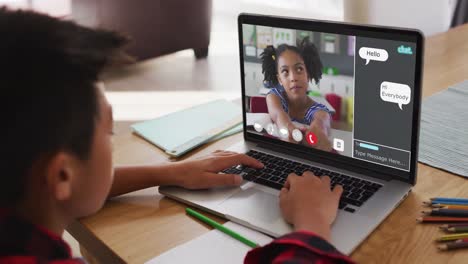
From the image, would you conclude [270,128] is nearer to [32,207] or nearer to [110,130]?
[110,130]

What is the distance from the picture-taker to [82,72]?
0.64m

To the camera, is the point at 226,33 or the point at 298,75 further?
the point at 226,33

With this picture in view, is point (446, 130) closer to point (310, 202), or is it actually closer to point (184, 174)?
point (310, 202)

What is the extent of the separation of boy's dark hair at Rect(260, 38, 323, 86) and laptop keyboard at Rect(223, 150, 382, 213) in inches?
5.7

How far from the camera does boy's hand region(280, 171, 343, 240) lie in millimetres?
799

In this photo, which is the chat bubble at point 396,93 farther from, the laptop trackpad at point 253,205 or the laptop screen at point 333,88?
the laptop trackpad at point 253,205

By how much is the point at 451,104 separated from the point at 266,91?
458mm

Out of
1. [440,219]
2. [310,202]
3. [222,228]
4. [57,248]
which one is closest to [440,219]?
[440,219]

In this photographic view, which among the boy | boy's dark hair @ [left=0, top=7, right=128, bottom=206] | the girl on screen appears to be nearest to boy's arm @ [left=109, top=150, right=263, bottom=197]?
the girl on screen

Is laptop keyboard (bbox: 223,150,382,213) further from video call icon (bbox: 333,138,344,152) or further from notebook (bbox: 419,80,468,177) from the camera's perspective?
notebook (bbox: 419,80,468,177)

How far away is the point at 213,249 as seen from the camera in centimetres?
80

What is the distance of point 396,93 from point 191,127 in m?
0.49

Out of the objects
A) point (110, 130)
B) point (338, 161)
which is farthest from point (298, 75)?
point (110, 130)

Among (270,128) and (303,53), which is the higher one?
(303,53)
